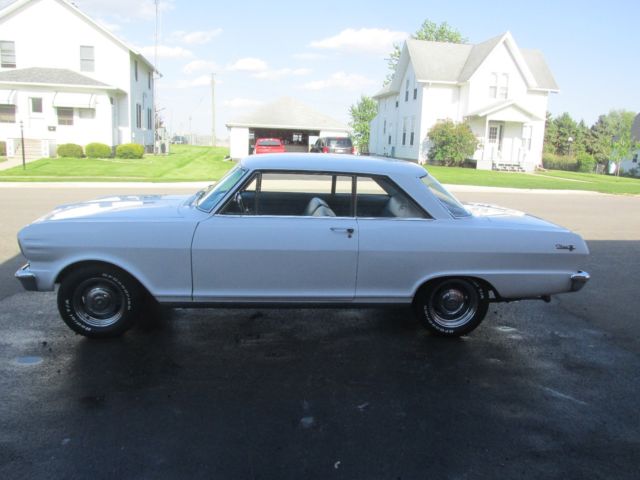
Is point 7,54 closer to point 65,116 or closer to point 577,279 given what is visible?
point 65,116

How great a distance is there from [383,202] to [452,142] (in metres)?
33.1

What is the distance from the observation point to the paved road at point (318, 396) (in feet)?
10.5

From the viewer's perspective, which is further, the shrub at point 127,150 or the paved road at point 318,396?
the shrub at point 127,150

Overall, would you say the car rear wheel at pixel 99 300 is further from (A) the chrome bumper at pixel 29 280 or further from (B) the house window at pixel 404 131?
(B) the house window at pixel 404 131

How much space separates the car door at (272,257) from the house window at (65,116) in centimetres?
3154

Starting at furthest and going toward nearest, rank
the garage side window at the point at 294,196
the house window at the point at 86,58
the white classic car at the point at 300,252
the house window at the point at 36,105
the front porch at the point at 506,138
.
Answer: the front porch at the point at 506,138 → the house window at the point at 86,58 → the house window at the point at 36,105 → the garage side window at the point at 294,196 → the white classic car at the point at 300,252

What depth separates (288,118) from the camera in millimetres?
41875

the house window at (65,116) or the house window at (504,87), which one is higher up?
the house window at (504,87)

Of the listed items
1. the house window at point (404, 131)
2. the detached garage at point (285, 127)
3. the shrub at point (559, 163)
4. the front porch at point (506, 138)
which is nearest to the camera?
the front porch at point (506, 138)

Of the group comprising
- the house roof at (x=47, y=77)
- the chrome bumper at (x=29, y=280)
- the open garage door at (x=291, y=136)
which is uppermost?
the house roof at (x=47, y=77)

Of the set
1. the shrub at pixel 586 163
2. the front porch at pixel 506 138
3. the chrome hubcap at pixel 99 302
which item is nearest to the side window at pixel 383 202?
the chrome hubcap at pixel 99 302

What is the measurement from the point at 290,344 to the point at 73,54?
33829 mm

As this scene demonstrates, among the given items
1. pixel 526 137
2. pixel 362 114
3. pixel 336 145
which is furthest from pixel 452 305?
pixel 362 114

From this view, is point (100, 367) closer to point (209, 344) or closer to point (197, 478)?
point (209, 344)
